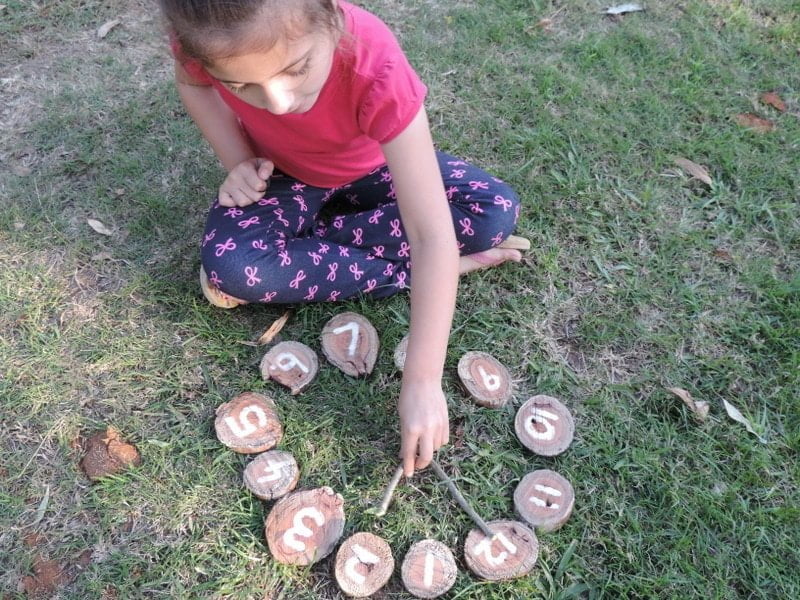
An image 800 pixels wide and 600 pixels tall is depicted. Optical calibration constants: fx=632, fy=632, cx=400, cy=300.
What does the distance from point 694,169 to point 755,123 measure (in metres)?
0.42

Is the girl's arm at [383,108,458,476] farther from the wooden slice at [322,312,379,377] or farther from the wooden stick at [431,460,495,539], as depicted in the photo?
the wooden slice at [322,312,379,377]

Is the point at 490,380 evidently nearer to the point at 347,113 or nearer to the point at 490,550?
the point at 490,550

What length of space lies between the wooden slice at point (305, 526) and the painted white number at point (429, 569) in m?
0.21

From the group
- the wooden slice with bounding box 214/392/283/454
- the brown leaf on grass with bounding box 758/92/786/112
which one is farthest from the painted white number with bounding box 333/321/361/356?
the brown leaf on grass with bounding box 758/92/786/112

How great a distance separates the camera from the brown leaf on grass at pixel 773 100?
8.45ft

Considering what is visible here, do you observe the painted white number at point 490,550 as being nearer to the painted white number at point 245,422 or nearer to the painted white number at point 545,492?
the painted white number at point 545,492

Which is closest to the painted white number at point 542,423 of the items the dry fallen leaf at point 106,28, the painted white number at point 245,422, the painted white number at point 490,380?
the painted white number at point 490,380

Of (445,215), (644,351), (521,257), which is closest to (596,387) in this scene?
(644,351)

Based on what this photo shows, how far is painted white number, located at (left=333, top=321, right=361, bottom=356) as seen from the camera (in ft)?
5.93

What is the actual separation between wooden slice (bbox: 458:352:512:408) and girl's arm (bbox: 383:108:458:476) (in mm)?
273

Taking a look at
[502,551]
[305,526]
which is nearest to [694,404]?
[502,551]

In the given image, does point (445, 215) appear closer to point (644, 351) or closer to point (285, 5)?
point (285, 5)

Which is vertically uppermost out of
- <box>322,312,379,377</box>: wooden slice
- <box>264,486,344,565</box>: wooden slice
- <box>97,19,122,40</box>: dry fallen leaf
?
<box>97,19,122,40</box>: dry fallen leaf

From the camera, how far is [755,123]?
Answer: 2.52m
